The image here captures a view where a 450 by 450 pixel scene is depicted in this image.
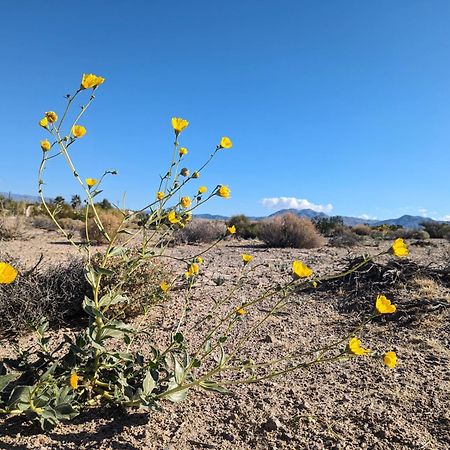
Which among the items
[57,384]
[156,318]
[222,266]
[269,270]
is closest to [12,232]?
[222,266]

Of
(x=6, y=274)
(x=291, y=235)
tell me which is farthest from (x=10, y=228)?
(x=6, y=274)

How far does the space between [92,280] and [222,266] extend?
4.59 m

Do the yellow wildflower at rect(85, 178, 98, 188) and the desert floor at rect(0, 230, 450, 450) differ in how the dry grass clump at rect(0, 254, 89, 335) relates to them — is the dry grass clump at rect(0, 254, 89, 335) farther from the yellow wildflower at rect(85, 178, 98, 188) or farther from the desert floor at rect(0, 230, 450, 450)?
the yellow wildflower at rect(85, 178, 98, 188)

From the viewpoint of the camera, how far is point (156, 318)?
3.74 meters

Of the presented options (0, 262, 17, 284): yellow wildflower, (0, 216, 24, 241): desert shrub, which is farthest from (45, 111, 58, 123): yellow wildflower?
(0, 216, 24, 241): desert shrub

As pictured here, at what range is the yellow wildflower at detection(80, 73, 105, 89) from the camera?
6.63 ft

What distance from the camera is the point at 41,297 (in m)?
3.34

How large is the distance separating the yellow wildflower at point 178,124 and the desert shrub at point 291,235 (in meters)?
9.08

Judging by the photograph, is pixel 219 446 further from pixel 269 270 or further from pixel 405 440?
pixel 269 270

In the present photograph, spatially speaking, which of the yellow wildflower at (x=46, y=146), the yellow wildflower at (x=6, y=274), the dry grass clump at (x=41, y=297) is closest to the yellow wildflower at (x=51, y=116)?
the yellow wildflower at (x=46, y=146)

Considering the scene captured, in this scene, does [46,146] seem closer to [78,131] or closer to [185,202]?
[78,131]

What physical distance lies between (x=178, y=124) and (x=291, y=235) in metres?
9.19

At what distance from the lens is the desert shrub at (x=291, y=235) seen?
1100 centimetres

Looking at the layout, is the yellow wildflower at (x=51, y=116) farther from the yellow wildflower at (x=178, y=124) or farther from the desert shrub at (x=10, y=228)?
the desert shrub at (x=10, y=228)
